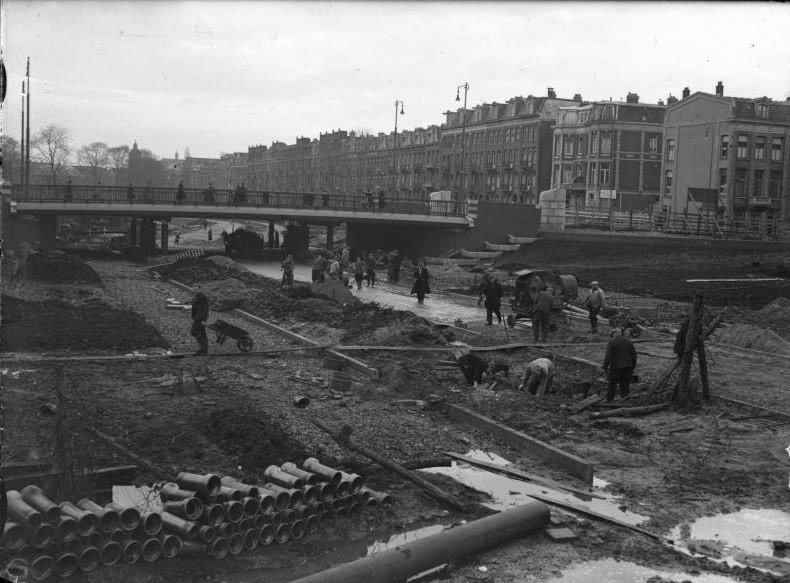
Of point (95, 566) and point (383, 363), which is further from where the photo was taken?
point (383, 363)

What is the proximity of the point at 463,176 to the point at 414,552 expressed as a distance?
97.2 m

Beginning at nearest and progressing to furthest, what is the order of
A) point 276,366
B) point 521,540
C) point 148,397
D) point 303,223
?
point 521,540
point 148,397
point 276,366
point 303,223

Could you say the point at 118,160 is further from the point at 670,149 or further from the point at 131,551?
the point at 131,551

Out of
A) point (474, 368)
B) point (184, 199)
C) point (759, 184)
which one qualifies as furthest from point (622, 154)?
point (474, 368)

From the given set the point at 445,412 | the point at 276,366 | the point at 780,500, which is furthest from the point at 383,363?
the point at 780,500

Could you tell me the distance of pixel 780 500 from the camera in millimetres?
11656

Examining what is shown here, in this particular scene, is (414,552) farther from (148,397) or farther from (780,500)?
(148,397)

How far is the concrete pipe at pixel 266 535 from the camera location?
30.1 feet

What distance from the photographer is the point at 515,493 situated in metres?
11.7

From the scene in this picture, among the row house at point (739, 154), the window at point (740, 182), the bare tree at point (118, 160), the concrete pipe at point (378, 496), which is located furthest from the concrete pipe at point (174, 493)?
the bare tree at point (118, 160)

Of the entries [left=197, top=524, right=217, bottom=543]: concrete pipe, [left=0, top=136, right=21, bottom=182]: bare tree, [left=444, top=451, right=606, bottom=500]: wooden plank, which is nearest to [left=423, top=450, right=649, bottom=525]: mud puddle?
[left=444, top=451, right=606, bottom=500]: wooden plank

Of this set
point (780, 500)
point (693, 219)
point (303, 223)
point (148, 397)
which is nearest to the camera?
point (780, 500)

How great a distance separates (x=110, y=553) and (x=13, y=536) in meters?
0.86

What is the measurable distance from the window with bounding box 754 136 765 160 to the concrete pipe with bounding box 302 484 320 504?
62.2 m
